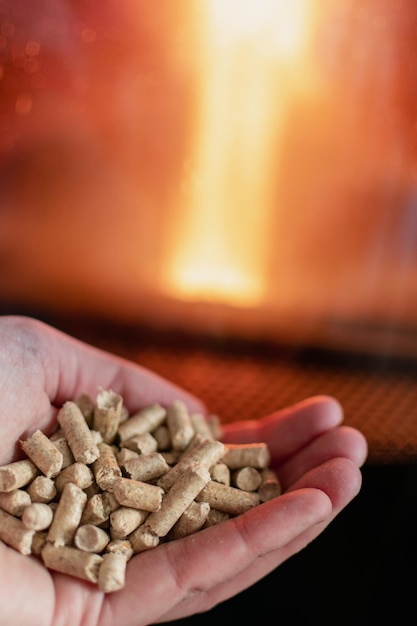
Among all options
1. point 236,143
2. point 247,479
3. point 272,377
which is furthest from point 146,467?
point 236,143

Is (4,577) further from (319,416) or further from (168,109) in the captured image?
(168,109)

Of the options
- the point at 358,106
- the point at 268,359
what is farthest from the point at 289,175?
the point at 268,359

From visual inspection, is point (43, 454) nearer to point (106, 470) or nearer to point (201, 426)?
Answer: point (106, 470)

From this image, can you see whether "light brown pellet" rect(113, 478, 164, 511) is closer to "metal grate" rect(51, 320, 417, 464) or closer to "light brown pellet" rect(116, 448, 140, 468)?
"light brown pellet" rect(116, 448, 140, 468)

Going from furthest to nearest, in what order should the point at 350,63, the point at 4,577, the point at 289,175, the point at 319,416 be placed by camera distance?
1. the point at 289,175
2. the point at 350,63
3. the point at 319,416
4. the point at 4,577

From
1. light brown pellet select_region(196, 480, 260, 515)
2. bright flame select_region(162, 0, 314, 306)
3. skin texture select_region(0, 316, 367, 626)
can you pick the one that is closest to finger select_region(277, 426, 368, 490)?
skin texture select_region(0, 316, 367, 626)

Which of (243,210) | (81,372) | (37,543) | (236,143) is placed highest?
(236,143)

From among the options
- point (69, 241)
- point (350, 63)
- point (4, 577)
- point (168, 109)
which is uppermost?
point (350, 63)
